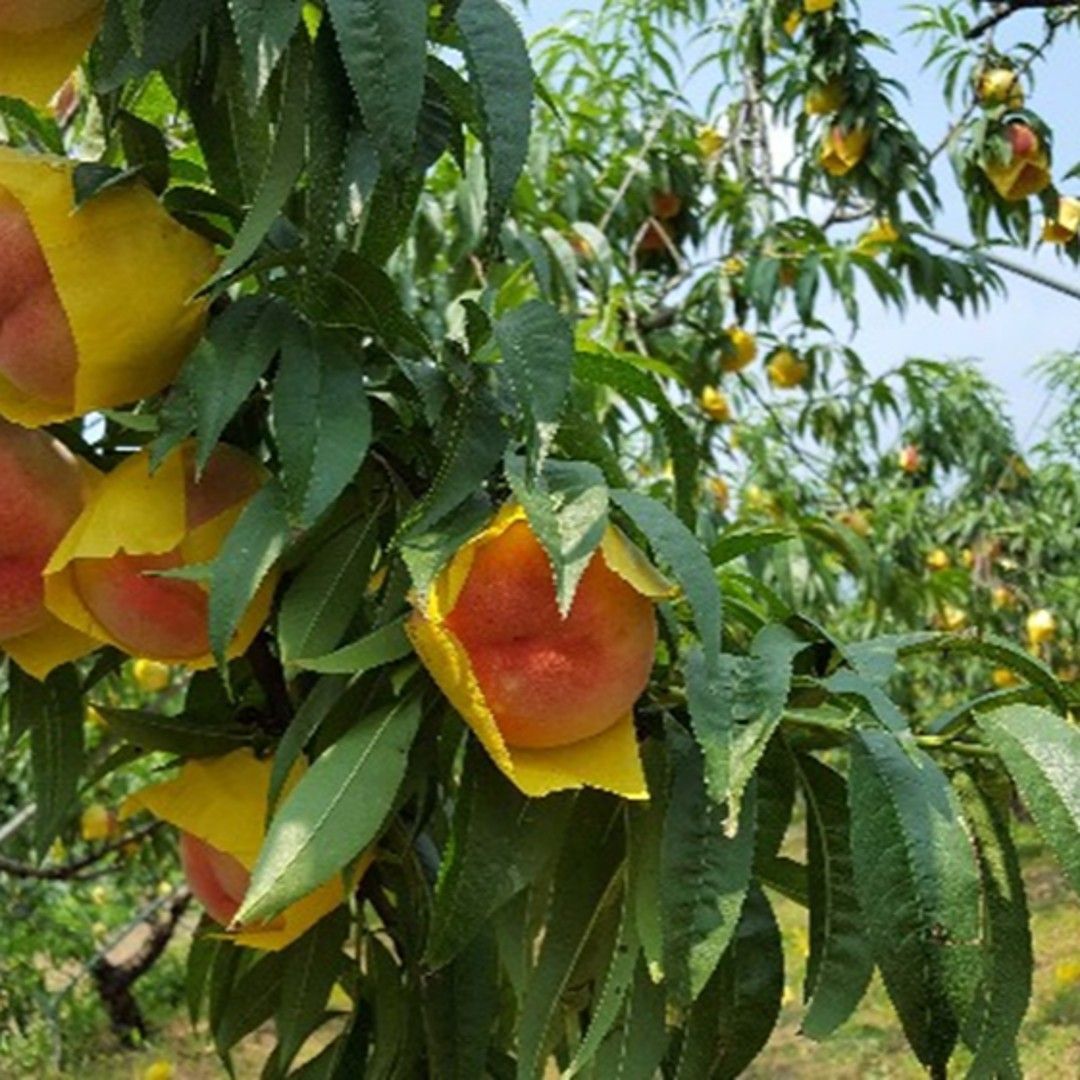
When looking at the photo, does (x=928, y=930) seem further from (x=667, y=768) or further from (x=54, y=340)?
(x=54, y=340)

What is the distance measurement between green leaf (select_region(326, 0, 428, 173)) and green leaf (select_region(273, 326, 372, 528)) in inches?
3.5

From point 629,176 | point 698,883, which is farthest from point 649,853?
point 629,176

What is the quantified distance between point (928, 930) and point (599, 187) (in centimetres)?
233

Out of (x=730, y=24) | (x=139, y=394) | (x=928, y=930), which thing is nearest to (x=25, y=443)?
(x=139, y=394)

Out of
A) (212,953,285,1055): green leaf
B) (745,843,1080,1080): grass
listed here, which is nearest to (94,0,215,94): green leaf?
(212,953,285,1055): green leaf

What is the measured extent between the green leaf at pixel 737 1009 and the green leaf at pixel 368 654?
129 millimetres

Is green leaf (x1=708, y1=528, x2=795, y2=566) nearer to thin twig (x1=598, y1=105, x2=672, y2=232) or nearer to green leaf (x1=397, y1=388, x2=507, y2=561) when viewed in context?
green leaf (x1=397, y1=388, x2=507, y2=561)

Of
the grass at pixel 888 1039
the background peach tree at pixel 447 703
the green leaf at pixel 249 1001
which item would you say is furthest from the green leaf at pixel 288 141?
the grass at pixel 888 1039

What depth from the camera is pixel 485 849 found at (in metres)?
0.50

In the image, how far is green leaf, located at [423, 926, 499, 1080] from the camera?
588 millimetres

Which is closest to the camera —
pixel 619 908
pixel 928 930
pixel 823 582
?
pixel 928 930

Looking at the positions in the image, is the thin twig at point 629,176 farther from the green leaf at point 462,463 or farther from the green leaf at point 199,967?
the green leaf at point 462,463

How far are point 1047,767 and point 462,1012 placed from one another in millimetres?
228

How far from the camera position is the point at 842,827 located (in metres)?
0.52
